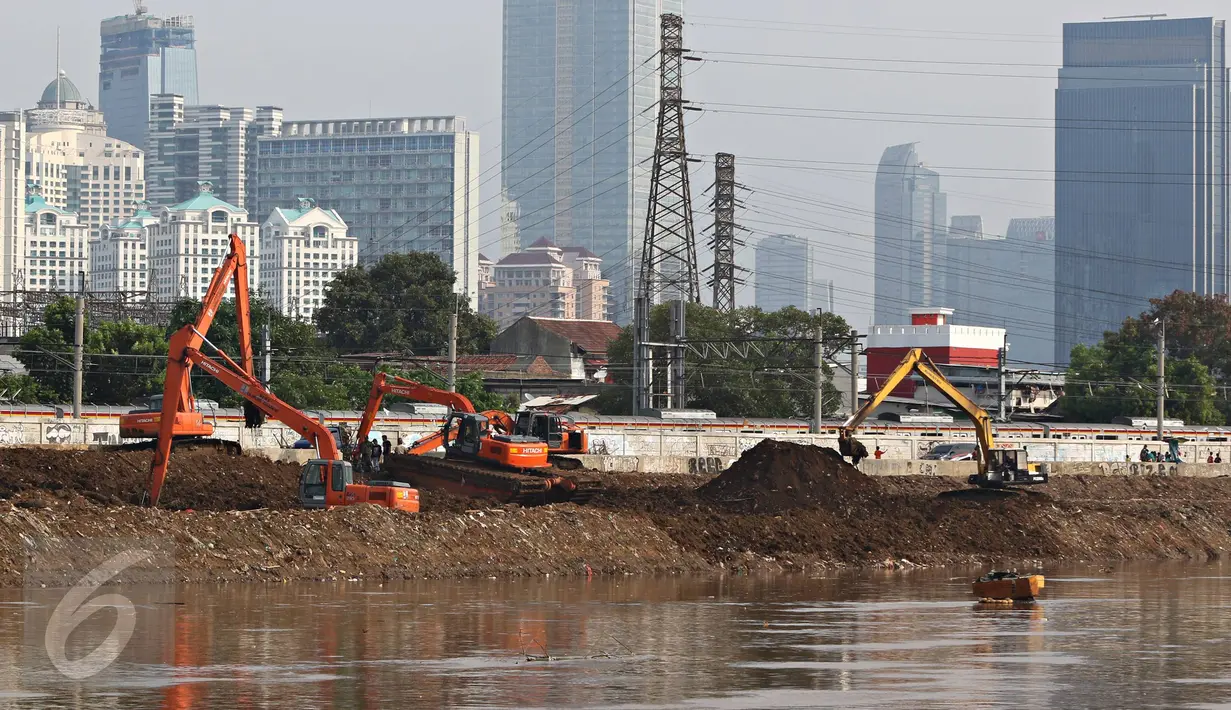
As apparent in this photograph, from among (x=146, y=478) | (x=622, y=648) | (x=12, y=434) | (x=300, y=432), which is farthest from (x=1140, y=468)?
(x=622, y=648)

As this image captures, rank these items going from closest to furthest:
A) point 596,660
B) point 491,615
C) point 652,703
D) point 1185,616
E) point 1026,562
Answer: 1. point 652,703
2. point 596,660
3. point 491,615
4. point 1185,616
5. point 1026,562

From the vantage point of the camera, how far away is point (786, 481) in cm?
4881

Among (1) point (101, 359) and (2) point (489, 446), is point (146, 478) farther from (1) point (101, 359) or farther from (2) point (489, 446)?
(1) point (101, 359)

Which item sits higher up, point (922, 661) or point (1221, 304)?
point (1221, 304)

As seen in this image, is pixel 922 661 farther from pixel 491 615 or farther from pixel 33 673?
pixel 33 673

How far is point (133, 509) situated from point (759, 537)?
14174mm

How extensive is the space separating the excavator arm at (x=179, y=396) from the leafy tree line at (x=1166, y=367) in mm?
71085

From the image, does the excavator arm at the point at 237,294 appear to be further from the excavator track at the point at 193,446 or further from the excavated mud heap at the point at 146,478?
the excavator track at the point at 193,446

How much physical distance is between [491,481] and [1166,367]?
8715 cm

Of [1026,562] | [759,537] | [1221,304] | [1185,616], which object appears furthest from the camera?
[1221,304]

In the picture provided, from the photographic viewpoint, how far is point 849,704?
62.6 feet

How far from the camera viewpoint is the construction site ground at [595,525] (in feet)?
108

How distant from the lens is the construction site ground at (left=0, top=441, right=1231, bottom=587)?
3281cm

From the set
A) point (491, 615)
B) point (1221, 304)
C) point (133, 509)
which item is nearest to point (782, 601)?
point (491, 615)
